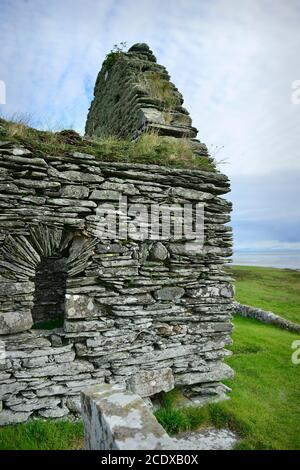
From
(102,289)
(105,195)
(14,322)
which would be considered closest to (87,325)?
(102,289)

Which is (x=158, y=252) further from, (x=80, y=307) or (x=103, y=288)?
(x=80, y=307)

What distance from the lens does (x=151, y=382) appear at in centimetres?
566

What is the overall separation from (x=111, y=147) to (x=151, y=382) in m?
4.44

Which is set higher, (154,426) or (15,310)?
(15,310)

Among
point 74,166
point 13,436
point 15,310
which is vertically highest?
point 74,166

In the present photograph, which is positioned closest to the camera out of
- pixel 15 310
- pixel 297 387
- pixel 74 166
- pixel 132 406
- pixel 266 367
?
pixel 132 406

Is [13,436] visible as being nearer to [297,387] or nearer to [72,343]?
[72,343]

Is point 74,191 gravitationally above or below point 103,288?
above

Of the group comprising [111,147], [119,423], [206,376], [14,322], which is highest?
[111,147]

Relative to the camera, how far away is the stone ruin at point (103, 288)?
192 inches

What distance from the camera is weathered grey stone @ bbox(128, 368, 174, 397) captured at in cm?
552

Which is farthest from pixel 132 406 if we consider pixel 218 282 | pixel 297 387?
pixel 297 387

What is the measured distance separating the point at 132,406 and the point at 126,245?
9.62 feet
